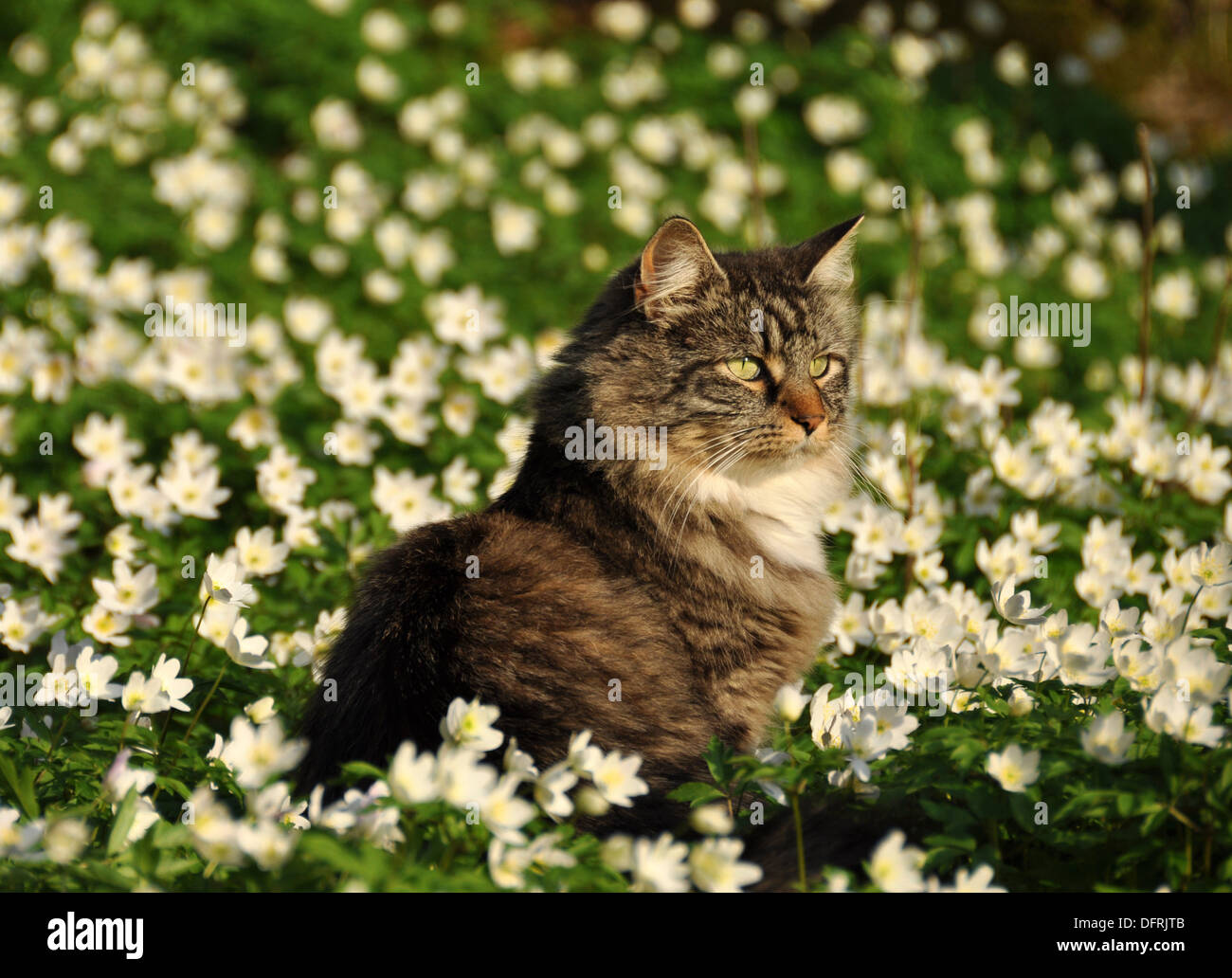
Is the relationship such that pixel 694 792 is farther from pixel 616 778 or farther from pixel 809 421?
pixel 809 421

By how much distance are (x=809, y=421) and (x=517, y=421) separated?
1.73 m

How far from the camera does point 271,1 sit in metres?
8.93

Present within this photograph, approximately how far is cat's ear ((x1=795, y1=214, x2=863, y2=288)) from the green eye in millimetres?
455

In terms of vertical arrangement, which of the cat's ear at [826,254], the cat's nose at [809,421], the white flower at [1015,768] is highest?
the cat's ear at [826,254]

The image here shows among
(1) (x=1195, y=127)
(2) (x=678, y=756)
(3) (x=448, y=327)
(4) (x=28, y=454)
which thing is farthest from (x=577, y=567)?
(1) (x=1195, y=127)

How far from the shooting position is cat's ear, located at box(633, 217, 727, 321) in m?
3.69

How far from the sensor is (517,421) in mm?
5121

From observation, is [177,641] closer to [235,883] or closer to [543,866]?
[235,883]

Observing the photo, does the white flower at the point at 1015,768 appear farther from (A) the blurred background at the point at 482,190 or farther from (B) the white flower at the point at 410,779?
(A) the blurred background at the point at 482,190

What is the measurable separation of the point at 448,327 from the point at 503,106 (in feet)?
12.9

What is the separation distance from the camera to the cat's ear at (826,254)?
13.3 ft

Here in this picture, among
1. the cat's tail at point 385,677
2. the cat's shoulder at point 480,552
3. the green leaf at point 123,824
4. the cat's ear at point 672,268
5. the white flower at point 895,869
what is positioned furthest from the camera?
the cat's ear at point 672,268

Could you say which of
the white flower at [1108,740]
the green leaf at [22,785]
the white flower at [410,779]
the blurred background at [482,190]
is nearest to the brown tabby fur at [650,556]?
the white flower at [410,779]

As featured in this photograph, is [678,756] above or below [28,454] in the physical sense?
below
